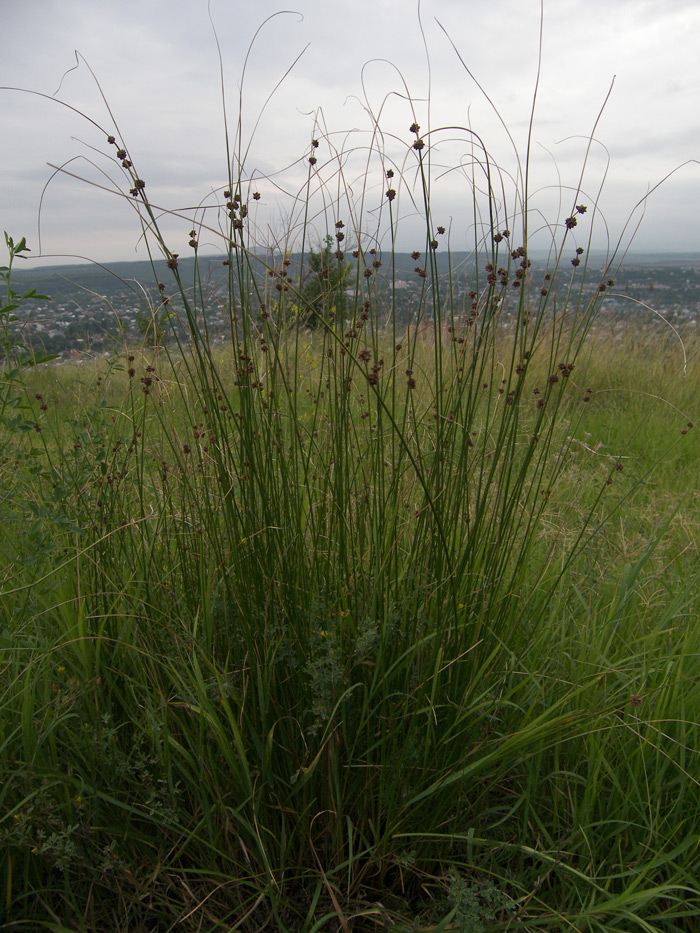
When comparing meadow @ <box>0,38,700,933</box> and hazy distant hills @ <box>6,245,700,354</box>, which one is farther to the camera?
hazy distant hills @ <box>6,245,700,354</box>

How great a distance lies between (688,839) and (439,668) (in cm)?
67

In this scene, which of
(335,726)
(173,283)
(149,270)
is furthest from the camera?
(149,270)

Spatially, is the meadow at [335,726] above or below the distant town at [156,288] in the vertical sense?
below

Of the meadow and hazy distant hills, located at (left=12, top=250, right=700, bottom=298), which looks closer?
the meadow

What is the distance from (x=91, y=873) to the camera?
1425mm

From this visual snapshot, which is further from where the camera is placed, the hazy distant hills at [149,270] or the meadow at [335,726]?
the hazy distant hills at [149,270]

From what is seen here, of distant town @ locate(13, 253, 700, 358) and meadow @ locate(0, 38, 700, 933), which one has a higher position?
distant town @ locate(13, 253, 700, 358)

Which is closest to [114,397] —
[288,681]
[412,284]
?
[412,284]

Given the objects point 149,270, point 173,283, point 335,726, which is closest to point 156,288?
point 173,283

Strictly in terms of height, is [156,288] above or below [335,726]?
above

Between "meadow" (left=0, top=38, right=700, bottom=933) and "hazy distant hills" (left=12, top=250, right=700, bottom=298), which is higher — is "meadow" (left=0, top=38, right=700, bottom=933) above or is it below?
below

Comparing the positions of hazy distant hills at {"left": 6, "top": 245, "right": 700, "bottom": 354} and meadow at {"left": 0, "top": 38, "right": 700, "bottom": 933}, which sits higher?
hazy distant hills at {"left": 6, "top": 245, "right": 700, "bottom": 354}

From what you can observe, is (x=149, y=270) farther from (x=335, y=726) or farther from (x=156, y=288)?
(x=335, y=726)

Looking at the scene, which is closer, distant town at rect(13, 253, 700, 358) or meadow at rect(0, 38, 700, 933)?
meadow at rect(0, 38, 700, 933)
